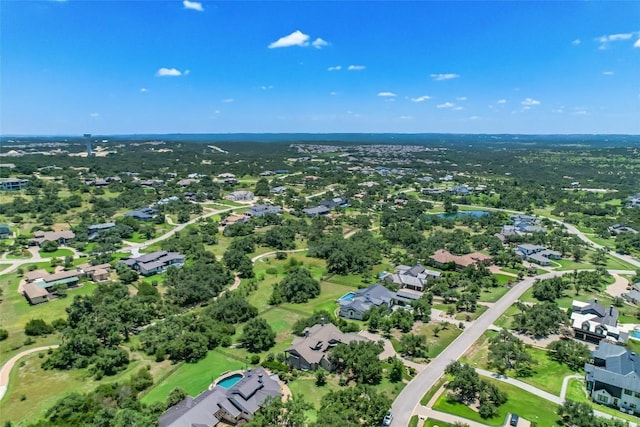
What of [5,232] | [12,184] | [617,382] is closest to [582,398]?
[617,382]

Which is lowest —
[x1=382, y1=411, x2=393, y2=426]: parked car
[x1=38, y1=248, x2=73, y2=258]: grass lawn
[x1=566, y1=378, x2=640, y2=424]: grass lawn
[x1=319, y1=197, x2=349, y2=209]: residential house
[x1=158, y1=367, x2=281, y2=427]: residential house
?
[x1=566, y1=378, x2=640, y2=424]: grass lawn

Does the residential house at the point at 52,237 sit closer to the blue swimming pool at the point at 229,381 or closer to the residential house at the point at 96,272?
the residential house at the point at 96,272

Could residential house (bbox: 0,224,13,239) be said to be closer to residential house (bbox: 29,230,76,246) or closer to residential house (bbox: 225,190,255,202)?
residential house (bbox: 29,230,76,246)

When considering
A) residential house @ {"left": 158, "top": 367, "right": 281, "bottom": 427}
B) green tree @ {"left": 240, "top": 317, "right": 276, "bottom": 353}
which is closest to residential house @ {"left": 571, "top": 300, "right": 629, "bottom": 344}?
green tree @ {"left": 240, "top": 317, "right": 276, "bottom": 353}

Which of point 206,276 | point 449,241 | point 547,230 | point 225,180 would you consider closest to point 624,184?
point 547,230

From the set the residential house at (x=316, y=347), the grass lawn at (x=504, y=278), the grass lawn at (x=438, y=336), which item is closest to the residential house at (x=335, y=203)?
the grass lawn at (x=504, y=278)

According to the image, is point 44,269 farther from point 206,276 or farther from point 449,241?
point 449,241
